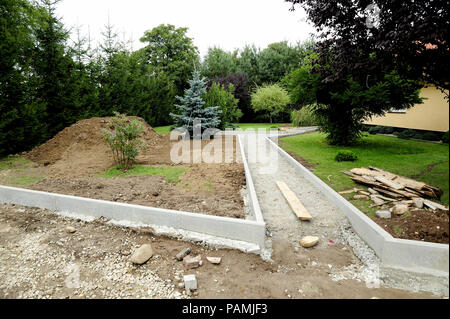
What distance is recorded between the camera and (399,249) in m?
3.13

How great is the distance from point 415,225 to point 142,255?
4.24 metres

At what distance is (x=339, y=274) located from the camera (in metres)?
3.35

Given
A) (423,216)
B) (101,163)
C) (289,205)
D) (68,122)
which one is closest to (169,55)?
(68,122)

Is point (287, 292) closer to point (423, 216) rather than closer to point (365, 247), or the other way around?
point (365, 247)

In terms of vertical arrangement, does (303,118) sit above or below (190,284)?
above

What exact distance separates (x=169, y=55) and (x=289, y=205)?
32005mm

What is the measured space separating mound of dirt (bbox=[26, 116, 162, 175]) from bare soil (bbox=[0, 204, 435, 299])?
440 cm

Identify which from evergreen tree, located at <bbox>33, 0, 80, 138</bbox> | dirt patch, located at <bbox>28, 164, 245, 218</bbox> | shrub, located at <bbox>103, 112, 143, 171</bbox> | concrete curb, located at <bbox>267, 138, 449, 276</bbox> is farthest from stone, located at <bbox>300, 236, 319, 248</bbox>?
evergreen tree, located at <bbox>33, 0, 80, 138</bbox>

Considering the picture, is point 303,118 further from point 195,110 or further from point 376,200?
point 376,200

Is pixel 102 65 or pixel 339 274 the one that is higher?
pixel 102 65

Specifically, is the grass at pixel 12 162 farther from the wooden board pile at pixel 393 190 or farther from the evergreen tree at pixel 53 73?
the wooden board pile at pixel 393 190

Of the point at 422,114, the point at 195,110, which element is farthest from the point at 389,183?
the point at 422,114

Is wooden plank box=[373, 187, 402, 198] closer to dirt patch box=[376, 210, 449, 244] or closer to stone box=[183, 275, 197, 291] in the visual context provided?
dirt patch box=[376, 210, 449, 244]

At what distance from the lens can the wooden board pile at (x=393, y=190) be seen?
4.35 metres
